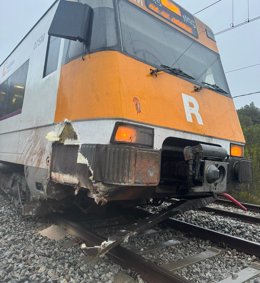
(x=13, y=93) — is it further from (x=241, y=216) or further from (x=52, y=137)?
(x=241, y=216)

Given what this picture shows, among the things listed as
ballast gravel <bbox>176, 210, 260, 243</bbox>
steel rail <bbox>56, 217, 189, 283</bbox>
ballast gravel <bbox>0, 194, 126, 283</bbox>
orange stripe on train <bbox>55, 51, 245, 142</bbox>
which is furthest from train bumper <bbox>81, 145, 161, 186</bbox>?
ballast gravel <bbox>176, 210, 260, 243</bbox>

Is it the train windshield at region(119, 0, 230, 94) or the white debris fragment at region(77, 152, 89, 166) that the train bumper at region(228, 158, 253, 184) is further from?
the white debris fragment at region(77, 152, 89, 166)

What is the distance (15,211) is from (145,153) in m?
3.79

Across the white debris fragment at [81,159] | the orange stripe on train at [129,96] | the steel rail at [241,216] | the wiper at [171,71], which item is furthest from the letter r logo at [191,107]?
the steel rail at [241,216]

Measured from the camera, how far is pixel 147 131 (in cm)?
313

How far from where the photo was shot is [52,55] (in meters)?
4.42

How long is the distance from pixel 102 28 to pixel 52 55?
127 centimetres

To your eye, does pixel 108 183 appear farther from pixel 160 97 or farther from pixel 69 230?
pixel 69 230

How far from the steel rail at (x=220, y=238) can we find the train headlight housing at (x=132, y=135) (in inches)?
68.6

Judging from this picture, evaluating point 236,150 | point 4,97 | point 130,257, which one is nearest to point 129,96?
point 130,257

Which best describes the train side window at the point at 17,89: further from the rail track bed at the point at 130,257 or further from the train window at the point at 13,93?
the rail track bed at the point at 130,257

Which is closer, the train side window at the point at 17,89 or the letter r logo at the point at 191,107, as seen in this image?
the letter r logo at the point at 191,107

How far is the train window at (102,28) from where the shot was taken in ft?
10.9

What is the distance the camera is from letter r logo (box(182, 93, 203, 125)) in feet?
12.4
